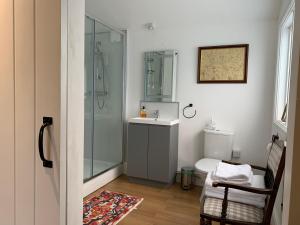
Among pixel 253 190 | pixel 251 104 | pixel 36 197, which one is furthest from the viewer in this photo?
pixel 251 104

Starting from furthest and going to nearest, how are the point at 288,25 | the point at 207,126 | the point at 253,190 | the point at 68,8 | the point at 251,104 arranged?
the point at 207,126 → the point at 251,104 → the point at 288,25 → the point at 253,190 → the point at 68,8

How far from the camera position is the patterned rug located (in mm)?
2298

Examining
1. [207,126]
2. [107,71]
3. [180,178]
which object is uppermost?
[107,71]

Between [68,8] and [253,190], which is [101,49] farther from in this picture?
[253,190]

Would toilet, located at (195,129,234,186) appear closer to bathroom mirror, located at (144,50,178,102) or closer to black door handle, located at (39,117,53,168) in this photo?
bathroom mirror, located at (144,50,178,102)

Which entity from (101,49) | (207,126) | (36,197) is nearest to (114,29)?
(101,49)

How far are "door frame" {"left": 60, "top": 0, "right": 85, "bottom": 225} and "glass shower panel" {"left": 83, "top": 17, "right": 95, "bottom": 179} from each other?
181cm

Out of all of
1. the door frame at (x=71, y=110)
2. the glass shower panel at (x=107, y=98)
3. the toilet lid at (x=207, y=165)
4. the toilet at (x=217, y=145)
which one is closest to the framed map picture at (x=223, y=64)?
the toilet at (x=217, y=145)

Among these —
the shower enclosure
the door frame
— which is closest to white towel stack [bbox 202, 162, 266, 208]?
the door frame

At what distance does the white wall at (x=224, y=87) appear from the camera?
9.46 feet

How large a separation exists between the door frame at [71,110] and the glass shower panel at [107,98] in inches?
77.4

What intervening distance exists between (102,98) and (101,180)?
113 cm

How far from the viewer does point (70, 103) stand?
111 centimetres

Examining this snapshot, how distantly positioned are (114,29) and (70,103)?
2.53 m
